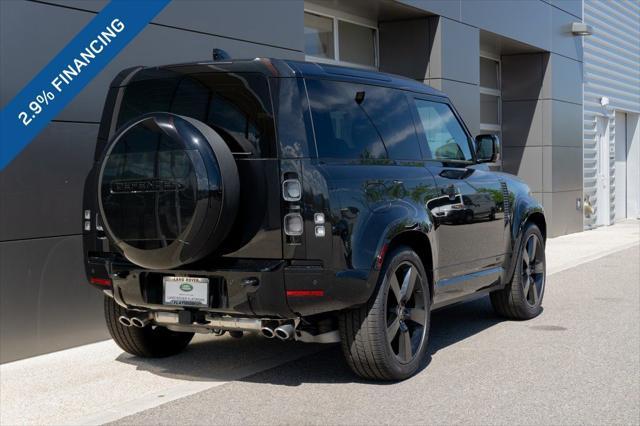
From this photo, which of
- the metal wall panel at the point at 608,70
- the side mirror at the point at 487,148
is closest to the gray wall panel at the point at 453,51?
the side mirror at the point at 487,148

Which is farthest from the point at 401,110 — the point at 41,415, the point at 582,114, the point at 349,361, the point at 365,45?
the point at 582,114

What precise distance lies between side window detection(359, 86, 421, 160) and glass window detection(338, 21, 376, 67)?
5.81 meters

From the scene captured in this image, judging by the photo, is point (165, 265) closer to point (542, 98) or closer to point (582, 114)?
point (542, 98)

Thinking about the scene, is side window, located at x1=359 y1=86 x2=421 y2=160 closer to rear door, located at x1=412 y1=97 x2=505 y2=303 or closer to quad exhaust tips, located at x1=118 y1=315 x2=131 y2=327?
rear door, located at x1=412 y1=97 x2=505 y2=303

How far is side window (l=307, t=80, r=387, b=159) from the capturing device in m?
5.21

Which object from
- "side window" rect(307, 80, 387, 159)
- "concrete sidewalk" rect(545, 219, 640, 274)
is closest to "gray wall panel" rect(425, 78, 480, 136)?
"concrete sidewalk" rect(545, 219, 640, 274)

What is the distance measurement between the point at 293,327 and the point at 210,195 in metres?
0.95

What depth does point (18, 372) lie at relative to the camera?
19.8ft

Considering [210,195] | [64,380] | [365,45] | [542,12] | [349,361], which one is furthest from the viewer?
[542,12]

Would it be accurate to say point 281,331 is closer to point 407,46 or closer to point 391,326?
point 391,326

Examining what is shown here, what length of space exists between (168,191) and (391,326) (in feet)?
5.59

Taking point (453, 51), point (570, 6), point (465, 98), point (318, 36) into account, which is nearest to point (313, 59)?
point (318, 36)

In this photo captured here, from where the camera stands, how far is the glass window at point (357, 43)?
1184cm

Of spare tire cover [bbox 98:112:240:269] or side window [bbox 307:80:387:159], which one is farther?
side window [bbox 307:80:387:159]
